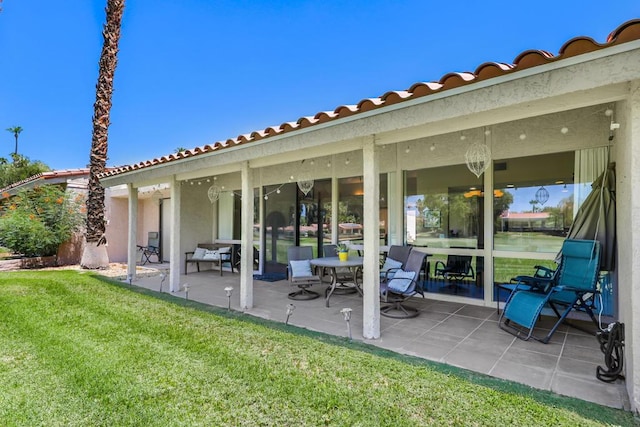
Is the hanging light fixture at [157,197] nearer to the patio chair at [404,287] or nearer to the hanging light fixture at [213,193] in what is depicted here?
the hanging light fixture at [213,193]

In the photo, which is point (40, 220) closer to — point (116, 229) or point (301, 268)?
point (116, 229)

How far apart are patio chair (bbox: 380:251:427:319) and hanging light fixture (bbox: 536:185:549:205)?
7.78ft

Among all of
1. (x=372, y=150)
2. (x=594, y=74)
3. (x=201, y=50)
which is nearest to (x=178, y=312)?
(x=372, y=150)

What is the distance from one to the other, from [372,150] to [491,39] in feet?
40.7

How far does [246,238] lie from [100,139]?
26.8 feet

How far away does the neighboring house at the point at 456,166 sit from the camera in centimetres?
290

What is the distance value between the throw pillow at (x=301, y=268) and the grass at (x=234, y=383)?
1.82 meters

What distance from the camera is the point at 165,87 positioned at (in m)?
20.5

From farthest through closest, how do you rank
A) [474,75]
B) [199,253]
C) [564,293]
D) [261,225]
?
1. [199,253]
2. [261,225]
3. [564,293]
4. [474,75]

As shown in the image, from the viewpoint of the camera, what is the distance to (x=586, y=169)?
5.48m

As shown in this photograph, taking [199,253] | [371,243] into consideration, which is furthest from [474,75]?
[199,253]

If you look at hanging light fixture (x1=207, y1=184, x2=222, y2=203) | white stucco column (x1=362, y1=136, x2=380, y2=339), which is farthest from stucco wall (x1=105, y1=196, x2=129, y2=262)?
white stucco column (x1=362, y1=136, x2=380, y2=339)

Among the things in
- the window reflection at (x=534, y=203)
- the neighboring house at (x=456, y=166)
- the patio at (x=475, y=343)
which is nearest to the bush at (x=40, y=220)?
the neighboring house at (x=456, y=166)

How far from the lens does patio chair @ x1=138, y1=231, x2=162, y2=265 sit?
13661mm
